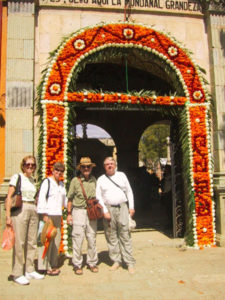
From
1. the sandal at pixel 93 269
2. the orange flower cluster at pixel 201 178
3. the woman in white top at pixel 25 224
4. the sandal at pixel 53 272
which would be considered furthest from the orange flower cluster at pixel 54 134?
the orange flower cluster at pixel 201 178

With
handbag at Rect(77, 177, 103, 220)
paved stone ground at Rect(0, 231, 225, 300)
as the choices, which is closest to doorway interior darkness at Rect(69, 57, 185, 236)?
paved stone ground at Rect(0, 231, 225, 300)

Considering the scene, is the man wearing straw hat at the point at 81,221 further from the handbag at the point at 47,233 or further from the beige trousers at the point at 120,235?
the handbag at the point at 47,233

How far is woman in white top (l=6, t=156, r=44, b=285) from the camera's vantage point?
13.3 ft

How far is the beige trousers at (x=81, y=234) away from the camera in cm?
450

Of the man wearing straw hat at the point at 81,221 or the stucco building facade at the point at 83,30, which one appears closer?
the man wearing straw hat at the point at 81,221

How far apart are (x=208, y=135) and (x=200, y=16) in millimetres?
2868

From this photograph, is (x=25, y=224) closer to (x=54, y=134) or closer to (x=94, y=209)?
(x=94, y=209)

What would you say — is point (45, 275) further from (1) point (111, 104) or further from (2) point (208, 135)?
(2) point (208, 135)

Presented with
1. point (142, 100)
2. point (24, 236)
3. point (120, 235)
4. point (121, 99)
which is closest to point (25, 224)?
point (24, 236)

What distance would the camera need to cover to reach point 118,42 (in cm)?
608

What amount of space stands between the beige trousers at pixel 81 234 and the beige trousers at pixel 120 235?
0.29 m

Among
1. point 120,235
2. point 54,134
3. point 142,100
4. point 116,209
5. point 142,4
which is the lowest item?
point 120,235

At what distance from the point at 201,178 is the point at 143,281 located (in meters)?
2.68

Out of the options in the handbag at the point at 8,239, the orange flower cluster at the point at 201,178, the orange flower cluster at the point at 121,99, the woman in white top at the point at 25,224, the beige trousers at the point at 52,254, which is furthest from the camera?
the orange flower cluster at the point at 201,178
